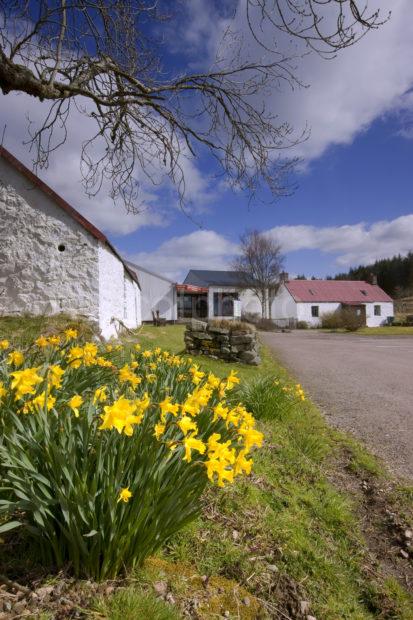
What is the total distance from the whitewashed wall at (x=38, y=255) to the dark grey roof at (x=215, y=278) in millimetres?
29519

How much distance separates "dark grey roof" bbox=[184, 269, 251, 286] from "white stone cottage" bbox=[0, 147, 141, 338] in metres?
29.5

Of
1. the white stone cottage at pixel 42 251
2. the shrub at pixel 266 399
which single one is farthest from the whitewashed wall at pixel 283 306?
the shrub at pixel 266 399

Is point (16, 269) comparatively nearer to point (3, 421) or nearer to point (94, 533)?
point (3, 421)

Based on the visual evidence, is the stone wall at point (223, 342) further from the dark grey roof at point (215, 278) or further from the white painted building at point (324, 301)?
the white painted building at point (324, 301)

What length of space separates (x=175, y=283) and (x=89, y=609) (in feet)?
101

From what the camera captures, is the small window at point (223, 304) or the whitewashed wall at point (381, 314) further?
the whitewashed wall at point (381, 314)

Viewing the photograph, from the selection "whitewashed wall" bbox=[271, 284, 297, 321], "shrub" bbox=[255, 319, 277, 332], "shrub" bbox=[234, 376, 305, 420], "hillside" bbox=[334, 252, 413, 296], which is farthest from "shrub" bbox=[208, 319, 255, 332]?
"hillside" bbox=[334, 252, 413, 296]

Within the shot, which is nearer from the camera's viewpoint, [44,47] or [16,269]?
[44,47]

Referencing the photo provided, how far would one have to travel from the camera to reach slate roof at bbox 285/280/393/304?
139 feet

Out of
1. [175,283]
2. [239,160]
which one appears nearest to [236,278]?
[175,283]

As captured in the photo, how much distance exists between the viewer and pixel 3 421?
203 centimetres

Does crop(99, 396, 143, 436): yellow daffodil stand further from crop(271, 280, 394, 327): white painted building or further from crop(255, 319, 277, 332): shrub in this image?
crop(271, 280, 394, 327): white painted building

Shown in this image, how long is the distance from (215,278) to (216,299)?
378 cm

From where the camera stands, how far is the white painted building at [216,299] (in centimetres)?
3791
